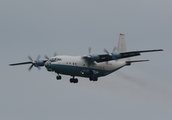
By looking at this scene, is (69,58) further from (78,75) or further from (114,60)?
(114,60)

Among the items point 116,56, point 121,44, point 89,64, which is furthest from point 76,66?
point 121,44

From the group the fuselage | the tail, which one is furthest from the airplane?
the tail

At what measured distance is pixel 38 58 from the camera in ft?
246

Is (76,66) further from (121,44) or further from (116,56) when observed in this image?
(121,44)

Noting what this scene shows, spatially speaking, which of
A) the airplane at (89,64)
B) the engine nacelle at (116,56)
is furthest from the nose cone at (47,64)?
the engine nacelle at (116,56)

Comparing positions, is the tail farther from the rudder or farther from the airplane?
the airplane

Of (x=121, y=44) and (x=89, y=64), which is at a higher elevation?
(x=121, y=44)

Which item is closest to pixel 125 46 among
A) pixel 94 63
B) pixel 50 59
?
pixel 94 63

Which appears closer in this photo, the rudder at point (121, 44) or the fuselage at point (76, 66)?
the fuselage at point (76, 66)

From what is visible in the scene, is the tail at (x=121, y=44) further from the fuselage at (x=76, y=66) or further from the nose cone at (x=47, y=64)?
the nose cone at (x=47, y=64)

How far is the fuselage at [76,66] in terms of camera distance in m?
67.9

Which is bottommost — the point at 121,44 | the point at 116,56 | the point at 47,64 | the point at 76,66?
the point at 76,66

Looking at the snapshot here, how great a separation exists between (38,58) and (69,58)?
760 cm

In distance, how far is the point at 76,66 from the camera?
68625mm
